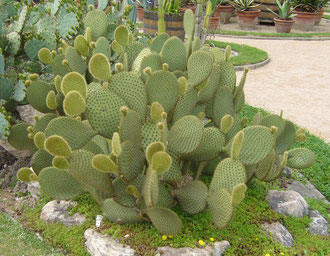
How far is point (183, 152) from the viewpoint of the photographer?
217 centimetres

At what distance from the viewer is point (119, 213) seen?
2.29 meters

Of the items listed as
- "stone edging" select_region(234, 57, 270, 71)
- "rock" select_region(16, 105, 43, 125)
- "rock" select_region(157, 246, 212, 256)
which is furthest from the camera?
"stone edging" select_region(234, 57, 270, 71)

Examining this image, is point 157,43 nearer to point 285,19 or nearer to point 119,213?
point 119,213

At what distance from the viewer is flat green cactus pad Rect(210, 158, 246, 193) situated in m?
2.13

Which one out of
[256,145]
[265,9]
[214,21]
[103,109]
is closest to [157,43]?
[103,109]

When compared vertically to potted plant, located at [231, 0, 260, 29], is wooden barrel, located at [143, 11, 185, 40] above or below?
above

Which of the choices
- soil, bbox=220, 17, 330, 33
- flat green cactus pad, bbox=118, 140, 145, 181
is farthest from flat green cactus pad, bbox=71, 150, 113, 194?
soil, bbox=220, 17, 330, 33

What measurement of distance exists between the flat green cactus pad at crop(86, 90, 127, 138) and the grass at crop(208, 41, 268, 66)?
17.8 feet

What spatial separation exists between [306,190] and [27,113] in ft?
7.42

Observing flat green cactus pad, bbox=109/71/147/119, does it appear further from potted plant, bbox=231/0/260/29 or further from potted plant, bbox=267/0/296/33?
potted plant, bbox=231/0/260/29

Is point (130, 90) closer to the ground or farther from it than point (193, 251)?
farther from it

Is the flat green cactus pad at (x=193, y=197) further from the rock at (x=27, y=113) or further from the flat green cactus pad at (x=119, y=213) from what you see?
the rock at (x=27, y=113)

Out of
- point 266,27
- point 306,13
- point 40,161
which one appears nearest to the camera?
point 40,161

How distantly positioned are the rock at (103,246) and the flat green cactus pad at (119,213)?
111mm
